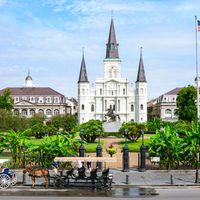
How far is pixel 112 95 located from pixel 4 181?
4284 inches

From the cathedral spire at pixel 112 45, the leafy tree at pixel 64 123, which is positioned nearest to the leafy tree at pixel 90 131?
the leafy tree at pixel 64 123

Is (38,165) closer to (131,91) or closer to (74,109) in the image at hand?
(131,91)

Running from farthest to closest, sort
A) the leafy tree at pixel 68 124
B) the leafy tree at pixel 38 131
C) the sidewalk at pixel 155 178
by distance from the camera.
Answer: the leafy tree at pixel 68 124, the leafy tree at pixel 38 131, the sidewalk at pixel 155 178

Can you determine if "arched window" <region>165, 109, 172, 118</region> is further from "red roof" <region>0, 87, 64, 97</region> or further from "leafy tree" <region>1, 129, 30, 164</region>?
"leafy tree" <region>1, 129, 30, 164</region>

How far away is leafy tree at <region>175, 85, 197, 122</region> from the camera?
80.2 metres

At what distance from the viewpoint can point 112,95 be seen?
128500 millimetres

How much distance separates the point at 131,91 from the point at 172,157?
334ft

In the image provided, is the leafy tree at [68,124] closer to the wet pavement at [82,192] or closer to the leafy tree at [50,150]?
the leafy tree at [50,150]

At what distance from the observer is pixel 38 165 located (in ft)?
95.6

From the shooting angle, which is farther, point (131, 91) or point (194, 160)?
point (131, 91)

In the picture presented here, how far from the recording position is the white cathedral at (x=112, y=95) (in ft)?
414

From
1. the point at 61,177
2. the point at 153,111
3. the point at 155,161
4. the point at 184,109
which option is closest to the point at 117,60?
the point at 153,111

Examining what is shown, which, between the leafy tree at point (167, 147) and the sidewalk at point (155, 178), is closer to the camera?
the sidewalk at point (155, 178)

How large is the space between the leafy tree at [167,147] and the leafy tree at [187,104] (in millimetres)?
52654
